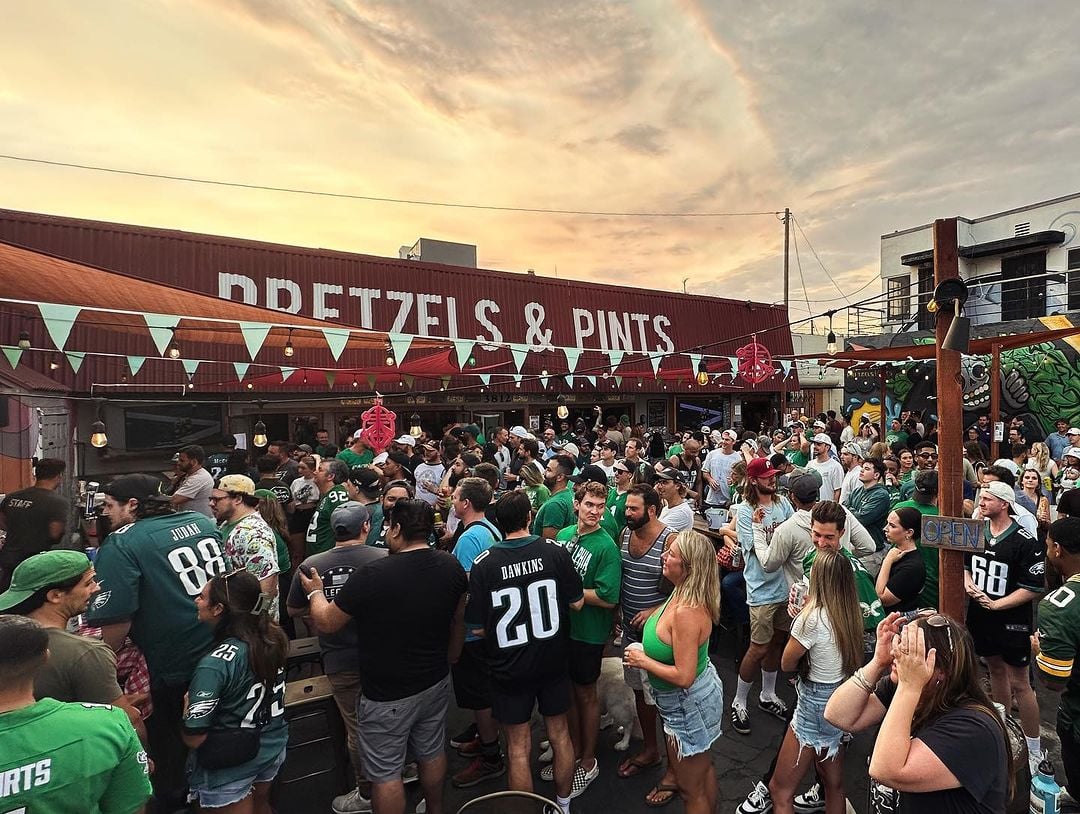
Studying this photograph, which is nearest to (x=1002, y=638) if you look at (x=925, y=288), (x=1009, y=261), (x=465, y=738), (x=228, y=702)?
(x=465, y=738)

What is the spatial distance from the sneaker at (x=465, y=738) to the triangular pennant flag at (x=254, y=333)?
4.40 metres

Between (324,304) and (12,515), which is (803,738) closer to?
(12,515)

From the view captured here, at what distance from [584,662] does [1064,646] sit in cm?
260

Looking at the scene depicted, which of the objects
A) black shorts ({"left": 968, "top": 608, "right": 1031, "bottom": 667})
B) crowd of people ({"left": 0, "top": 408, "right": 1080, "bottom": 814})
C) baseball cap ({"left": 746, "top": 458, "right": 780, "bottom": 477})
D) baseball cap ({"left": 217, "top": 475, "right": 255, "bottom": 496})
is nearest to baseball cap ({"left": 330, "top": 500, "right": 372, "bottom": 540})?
crowd of people ({"left": 0, "top": 408, "right": 1080, "bottom": 814})

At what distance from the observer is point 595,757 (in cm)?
388

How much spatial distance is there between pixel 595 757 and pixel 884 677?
8.17 ft

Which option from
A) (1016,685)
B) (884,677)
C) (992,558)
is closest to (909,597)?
(992,558)

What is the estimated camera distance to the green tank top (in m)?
2.79

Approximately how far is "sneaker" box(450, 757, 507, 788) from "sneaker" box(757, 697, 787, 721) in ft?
7.22

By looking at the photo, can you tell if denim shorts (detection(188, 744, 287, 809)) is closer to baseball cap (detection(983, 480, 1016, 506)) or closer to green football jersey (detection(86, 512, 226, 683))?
green football jersey (detection(86, 512, 226, 683))

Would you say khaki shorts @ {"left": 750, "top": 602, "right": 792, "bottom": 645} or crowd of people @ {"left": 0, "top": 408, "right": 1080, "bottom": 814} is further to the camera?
khaki shorts @ {"left": 750, "top": 602, "right": 792, "bottom": 645}

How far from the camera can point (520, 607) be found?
3.17 metres

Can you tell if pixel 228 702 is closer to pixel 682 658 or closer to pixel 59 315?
pixel 682 658

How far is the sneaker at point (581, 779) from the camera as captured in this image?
11.6ft
